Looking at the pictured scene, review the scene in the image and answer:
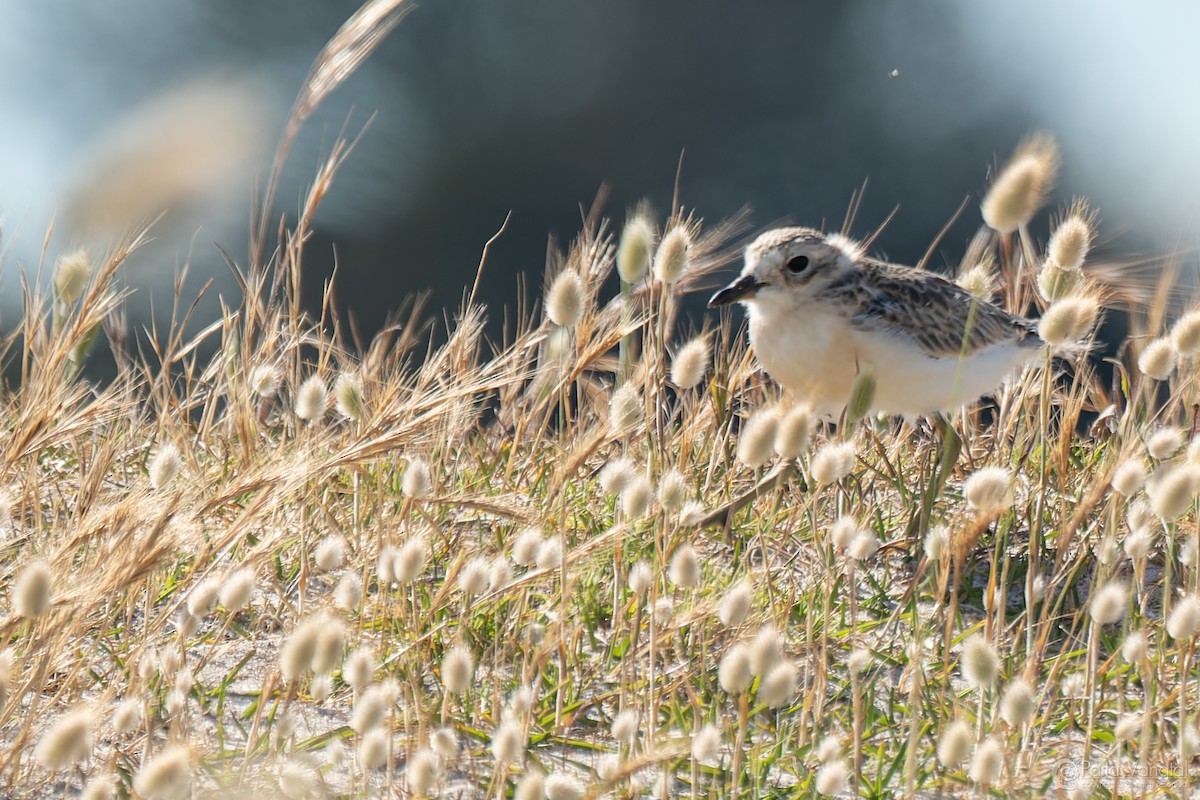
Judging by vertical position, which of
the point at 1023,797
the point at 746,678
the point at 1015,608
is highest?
the point at 746,678

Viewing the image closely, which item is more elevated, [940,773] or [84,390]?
[84,390]

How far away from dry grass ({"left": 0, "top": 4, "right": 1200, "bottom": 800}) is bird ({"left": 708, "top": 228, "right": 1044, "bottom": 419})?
15 centimetres

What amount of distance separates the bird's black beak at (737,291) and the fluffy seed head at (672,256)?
0.92 meters

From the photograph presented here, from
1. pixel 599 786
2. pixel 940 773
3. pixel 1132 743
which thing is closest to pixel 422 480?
pixel 599 786

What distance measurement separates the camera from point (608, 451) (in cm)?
402

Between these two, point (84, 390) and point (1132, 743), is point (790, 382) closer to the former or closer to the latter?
point (1132, 743)

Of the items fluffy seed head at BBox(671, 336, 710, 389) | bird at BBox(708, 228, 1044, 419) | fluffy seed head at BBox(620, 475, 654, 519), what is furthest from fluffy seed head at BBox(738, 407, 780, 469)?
bird at BBox(708, 228, 1044, 419)

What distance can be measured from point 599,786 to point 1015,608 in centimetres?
173

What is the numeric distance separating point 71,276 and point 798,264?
1.99 m

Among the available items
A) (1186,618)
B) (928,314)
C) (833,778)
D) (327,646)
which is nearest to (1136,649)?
(1186,618)

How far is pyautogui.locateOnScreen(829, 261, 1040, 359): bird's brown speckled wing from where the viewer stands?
3.79m

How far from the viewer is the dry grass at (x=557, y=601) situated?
7.00ft

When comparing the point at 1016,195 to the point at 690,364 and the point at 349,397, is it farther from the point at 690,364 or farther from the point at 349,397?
the point at 349,397

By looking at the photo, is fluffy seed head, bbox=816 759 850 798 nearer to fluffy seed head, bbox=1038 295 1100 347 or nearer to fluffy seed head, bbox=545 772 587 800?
fluffy seed head, bbox=545 772 587 800
